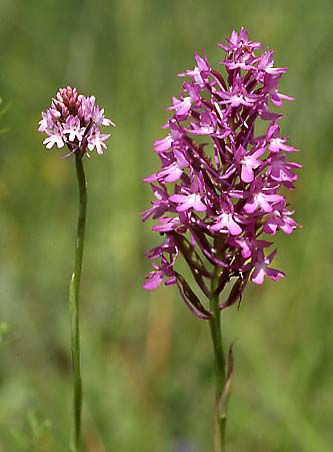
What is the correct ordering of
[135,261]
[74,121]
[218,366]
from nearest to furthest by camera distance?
[74,121], [218,366], [135,261]

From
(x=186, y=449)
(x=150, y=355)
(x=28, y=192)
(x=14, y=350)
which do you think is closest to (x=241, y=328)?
(x=150, y=355)

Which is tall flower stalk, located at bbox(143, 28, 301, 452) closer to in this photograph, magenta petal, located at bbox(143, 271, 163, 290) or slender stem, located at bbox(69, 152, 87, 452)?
magenta petal, located at bbox(143, 271, 163, 290)

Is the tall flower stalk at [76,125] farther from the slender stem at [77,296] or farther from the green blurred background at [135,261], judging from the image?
the green blurred background at [135,261]

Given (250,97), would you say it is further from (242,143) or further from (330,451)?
(330,451)

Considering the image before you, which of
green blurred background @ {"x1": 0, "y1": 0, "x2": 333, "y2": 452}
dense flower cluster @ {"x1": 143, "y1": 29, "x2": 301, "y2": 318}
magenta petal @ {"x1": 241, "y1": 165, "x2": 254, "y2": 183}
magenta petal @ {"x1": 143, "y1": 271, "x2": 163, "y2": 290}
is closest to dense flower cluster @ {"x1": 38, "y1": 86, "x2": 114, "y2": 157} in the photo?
dense flower cluster @ {"x1": 143, "y1": 29, "x2": 301, "y2": 318}

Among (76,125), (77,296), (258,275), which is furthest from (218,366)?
(76,125)

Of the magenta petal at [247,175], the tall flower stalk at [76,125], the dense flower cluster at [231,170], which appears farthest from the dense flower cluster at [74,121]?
the magenta petal at [247,175]

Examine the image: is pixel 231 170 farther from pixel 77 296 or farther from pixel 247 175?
pixel 77 296
